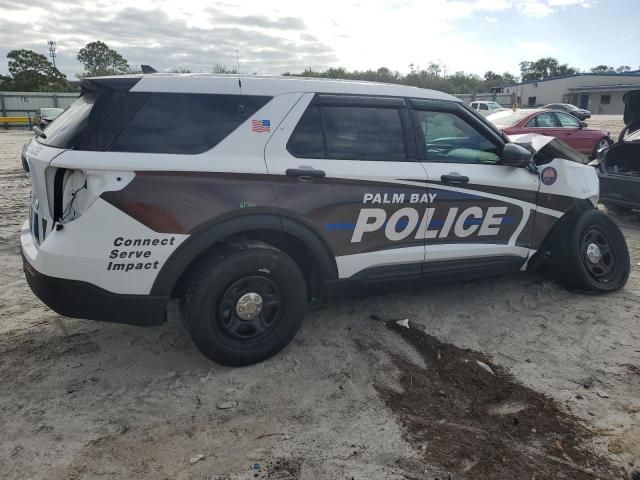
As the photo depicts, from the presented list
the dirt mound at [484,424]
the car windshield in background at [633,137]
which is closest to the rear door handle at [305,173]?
the dirt mound at [484,424]

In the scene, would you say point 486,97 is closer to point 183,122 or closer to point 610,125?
point 610,125

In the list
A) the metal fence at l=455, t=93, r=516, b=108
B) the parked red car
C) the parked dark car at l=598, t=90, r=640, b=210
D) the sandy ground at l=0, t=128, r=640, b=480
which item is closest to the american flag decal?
the sandy ground at l=0, t=128, r=640, b=480

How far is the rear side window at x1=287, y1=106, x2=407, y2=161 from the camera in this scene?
325cm

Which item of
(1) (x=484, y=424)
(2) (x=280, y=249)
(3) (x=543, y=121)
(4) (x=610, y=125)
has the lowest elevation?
(1) (x=484, y=424)

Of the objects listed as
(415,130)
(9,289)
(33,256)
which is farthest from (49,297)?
(415,130)

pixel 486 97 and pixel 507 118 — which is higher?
pixel 486 97

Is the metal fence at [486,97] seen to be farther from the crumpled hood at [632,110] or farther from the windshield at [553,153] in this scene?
the windshield at [553,153]

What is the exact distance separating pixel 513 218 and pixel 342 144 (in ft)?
5.52

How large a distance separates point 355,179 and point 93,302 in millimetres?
1775

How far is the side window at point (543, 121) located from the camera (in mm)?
11867

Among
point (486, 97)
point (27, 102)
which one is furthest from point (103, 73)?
point (486, 97)

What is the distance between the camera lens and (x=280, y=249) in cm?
341

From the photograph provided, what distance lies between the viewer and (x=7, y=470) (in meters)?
2.32

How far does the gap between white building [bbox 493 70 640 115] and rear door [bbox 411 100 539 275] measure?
194 feet
